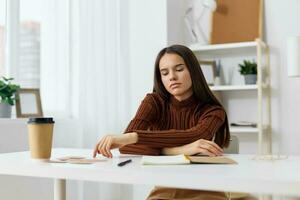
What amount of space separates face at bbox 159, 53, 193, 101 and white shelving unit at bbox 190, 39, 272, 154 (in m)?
1.60

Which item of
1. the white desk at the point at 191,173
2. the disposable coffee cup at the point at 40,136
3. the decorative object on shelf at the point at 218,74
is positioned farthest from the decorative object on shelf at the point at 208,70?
the disposable coffee cup at the point at 40,136

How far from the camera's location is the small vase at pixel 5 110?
2.41 metres

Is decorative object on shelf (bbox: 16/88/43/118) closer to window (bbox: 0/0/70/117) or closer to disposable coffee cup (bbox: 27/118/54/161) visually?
window (bbox: 0/0/70/117)

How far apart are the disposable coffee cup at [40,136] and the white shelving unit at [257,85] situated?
2119 millimetres

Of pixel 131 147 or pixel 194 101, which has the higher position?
pixel 194 101

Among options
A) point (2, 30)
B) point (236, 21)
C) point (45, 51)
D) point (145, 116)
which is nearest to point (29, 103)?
point (45, 51)

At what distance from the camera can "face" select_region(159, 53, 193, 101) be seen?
1649 millimetres

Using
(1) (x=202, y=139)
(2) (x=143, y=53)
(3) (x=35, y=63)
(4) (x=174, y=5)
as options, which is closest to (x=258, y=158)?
(1) (x=202, y=139)

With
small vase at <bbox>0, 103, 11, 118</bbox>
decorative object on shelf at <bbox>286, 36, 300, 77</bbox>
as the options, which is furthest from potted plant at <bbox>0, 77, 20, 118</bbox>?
decorative object on shelf at <bbox>286, 36, 300, 77</bbox>

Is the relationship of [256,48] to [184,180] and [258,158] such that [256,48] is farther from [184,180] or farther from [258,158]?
[184,180]

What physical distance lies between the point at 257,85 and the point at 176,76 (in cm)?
169

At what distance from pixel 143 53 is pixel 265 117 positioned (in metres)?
1.08

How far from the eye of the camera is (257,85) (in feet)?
10.5

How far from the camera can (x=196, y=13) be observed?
3.69 metres
